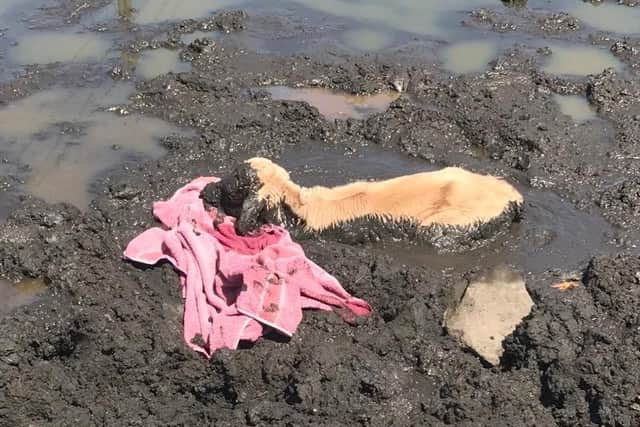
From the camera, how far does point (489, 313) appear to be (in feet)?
22.1

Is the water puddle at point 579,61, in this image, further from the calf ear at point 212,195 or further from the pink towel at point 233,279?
the pink towel at point 233,279

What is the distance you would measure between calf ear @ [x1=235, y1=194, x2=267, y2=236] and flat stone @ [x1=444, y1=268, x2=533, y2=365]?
2170 mm

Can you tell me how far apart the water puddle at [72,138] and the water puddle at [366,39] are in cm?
402

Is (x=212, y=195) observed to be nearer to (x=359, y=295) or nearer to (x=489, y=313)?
(x=359, y=295)

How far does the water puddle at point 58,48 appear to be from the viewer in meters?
12.2

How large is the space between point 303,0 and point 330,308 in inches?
375

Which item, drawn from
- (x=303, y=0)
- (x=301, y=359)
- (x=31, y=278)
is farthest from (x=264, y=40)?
(x=301, y=359)

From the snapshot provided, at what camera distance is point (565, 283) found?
7.55 m

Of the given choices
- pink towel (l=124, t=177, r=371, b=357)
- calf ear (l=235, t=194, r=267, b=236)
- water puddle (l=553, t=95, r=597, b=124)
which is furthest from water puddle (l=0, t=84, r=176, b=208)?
water puddle (l=553, t=95, r=597, b=124)

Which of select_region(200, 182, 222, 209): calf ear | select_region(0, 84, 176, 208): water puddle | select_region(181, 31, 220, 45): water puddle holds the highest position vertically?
select_region(200, 182, 222, 209): calf ear

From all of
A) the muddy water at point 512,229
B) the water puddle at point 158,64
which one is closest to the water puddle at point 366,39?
the water puddle at point 158,64

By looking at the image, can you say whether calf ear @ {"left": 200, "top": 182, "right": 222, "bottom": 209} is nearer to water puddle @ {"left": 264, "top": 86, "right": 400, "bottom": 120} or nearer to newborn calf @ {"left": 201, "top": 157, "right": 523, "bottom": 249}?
newborn calf @ {"left": 201, "top": 157, "right": 523, "bottom": 249}

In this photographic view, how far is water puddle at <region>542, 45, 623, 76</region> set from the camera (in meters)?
12.2

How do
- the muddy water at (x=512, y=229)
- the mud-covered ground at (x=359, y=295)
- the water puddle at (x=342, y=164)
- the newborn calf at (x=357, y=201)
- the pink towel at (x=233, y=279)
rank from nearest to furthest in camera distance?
the mud-covered ground at (x=359, y=295), the pink towel at (x=233, y=279), the newborn calf at (x=357, y=201), the muddy water at (x=512, y=229), the water puddle at (x=342, y=164)
